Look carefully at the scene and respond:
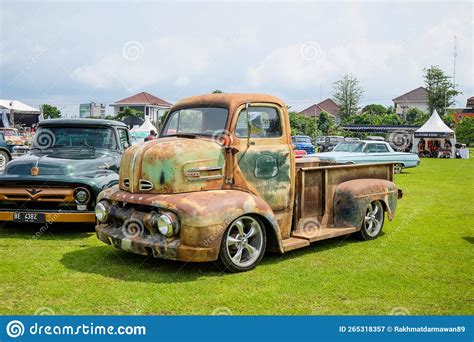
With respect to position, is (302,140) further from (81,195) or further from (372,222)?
(81,195)

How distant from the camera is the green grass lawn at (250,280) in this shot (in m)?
4.98

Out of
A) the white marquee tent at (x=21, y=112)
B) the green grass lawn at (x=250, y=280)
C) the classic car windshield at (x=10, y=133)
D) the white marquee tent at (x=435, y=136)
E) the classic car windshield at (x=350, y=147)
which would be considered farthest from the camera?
the white marquee tent at (x=21, y=112)

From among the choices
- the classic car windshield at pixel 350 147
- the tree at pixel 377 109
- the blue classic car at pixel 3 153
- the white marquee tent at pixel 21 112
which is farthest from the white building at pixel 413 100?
the blue classic car at pixel 3 153

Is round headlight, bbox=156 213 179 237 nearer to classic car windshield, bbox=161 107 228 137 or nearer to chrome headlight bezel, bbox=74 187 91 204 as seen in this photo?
classic car windshield, bbox=161 107 228 137

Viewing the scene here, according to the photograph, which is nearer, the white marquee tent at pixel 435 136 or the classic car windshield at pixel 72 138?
the classic car windshield at pixel 72 138

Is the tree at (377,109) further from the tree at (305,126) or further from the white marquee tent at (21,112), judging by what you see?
the white marquee tent at (21,112)

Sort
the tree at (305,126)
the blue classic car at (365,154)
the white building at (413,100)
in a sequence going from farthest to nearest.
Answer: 1. the white building at (413,100)
2. the tree at (305,126)
3. the blue classic car at (365,154)

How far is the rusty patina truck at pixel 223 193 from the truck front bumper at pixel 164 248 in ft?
0.04

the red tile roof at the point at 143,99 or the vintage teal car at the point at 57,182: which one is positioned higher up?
the red tile roof at the point at 143,99

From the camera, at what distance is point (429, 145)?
1553 inches

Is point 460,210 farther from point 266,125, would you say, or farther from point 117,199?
point 117,199

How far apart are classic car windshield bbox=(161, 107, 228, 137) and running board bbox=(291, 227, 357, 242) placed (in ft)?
6.09

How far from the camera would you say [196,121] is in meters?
6.83

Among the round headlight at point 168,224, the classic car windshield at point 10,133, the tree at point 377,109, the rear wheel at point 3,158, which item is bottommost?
the round headlight at point 168,224
